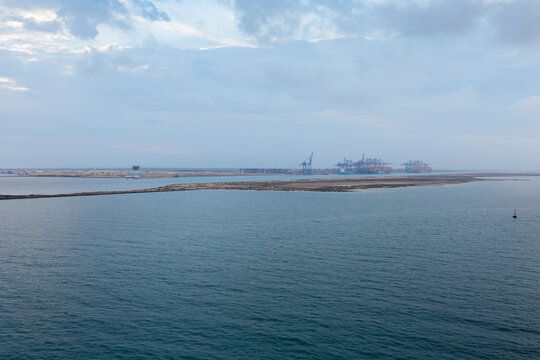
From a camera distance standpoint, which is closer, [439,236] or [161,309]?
[161,309]

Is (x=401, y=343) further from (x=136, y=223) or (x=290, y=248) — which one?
(x=136, y=223)

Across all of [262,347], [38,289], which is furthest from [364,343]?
[38,289]

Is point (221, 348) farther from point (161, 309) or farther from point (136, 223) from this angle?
point (136, 223)

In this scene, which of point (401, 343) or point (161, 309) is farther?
point (161, 309)

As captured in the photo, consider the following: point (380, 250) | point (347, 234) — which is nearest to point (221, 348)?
point (380, 250)

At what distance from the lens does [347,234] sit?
137 ft

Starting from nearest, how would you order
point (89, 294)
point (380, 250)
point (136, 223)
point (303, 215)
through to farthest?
point (89, 294), point (380, 250), point (136, 223), point (303, 215)

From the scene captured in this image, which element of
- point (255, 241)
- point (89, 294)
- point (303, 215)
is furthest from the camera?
point (303, 215)

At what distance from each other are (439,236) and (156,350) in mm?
34206

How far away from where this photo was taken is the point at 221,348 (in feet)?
53.7

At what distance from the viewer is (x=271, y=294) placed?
2259 cm

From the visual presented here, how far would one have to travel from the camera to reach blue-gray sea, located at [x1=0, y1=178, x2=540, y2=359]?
652 inches

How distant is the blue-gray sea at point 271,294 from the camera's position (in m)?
16.6

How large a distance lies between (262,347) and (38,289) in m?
16.2
